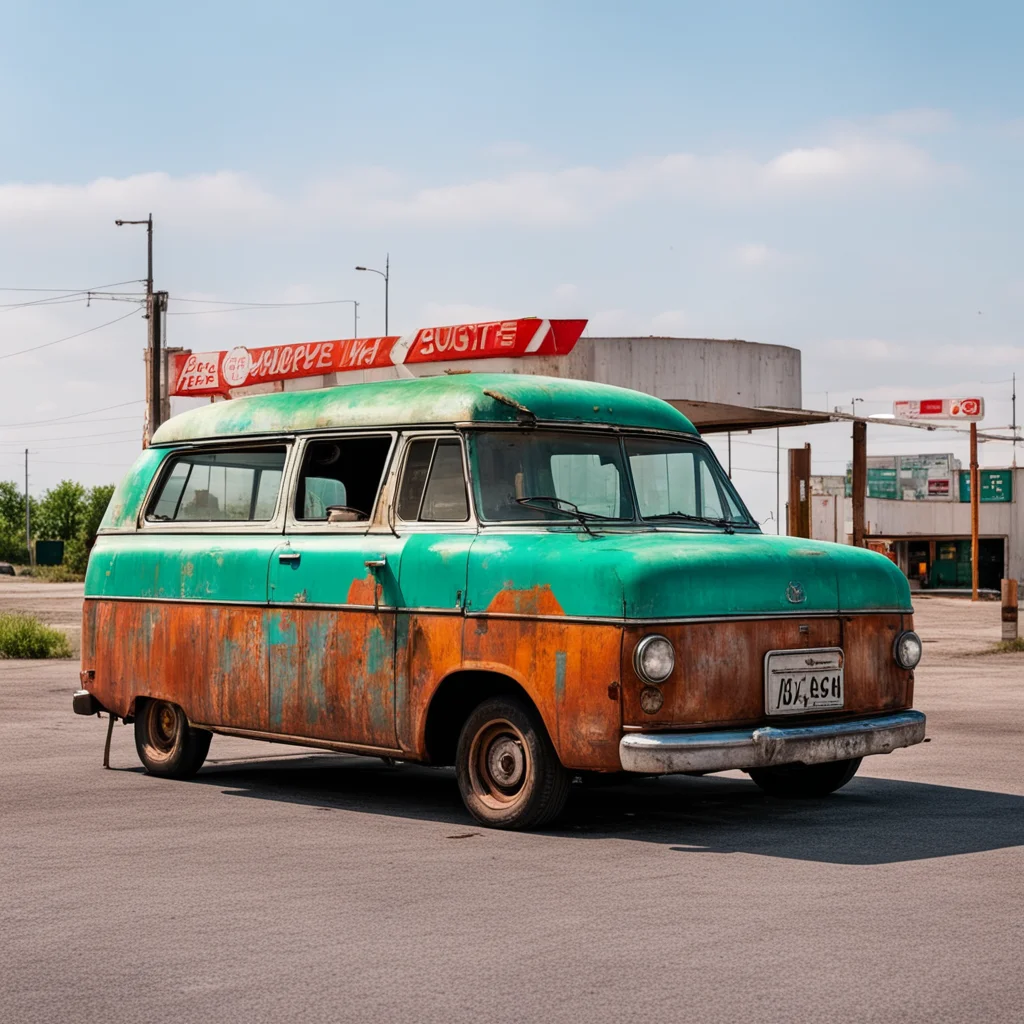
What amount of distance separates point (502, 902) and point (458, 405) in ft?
10.5

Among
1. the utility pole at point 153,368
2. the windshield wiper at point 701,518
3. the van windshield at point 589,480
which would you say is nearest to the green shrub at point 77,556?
the utility pole at point 153,368

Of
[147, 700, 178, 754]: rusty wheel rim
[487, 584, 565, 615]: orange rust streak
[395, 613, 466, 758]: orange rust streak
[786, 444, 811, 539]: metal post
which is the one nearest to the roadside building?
[786, 444, 811, 539]: metal post

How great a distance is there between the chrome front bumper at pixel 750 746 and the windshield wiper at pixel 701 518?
139 cm

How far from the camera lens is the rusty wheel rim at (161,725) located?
1085cm

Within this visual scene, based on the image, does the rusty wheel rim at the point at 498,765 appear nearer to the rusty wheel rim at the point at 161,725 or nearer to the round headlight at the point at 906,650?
the round headlight at the point at 906,650

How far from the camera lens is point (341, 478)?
9703 millimetres

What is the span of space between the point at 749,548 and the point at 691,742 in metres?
1.13

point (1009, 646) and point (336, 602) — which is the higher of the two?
point (336, 602)

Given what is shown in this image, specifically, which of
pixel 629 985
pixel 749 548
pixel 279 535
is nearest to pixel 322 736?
pixel 279 535

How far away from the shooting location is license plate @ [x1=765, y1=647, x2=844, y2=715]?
824 centimetres

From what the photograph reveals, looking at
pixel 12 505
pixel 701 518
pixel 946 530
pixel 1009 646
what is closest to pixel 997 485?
pixel 946 530

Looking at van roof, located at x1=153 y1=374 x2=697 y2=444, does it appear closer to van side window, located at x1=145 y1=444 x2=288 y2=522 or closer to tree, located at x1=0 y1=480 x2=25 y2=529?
van side window, located at x1=145 y1=444 x2=288 y2=522

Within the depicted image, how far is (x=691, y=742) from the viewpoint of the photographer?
25.5 feet

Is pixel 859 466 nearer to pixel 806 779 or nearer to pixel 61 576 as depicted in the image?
pixel 806 779
